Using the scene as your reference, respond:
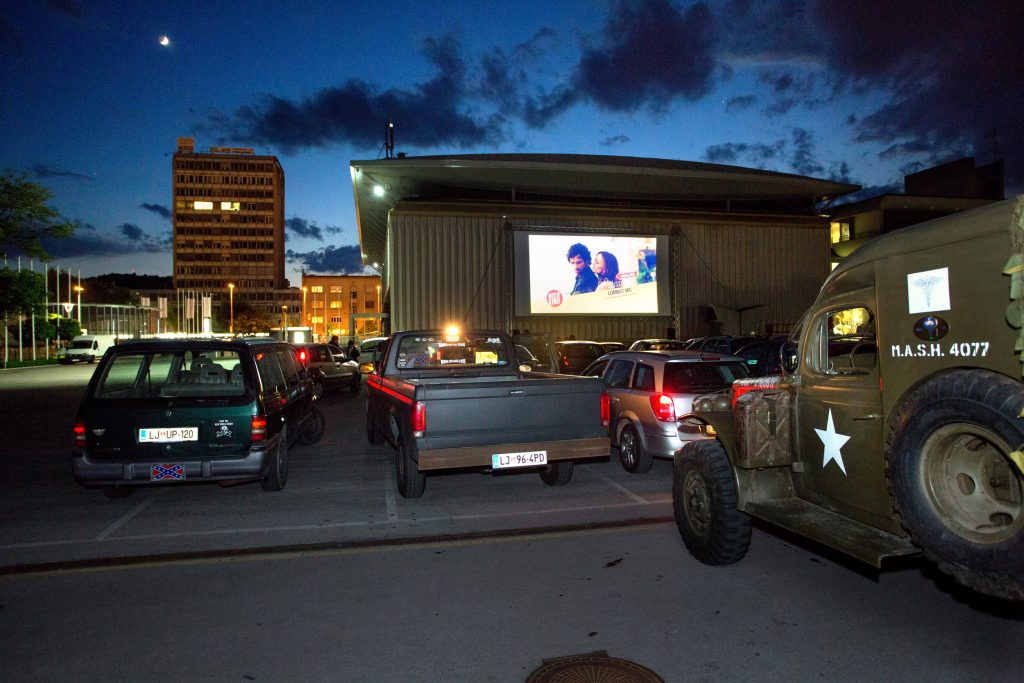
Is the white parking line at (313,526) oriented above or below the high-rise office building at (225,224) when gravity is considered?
below

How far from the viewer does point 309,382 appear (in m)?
10.1

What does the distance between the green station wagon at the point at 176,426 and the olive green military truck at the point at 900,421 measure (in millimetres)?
4614

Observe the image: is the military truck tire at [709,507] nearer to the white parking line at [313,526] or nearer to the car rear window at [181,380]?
the white parking line at [313,526]

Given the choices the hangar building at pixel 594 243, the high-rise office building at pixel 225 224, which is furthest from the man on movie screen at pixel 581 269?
the high-rise office building at pixel 225 224

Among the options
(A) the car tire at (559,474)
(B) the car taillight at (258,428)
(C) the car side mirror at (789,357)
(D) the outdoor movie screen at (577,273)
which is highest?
(D) the outdoor movie screen at (577,273)

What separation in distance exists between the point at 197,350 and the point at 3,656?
13.3 ft

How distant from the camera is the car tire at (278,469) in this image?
745 centimetres

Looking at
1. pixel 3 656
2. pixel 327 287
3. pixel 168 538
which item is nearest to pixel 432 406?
pixel 168 538

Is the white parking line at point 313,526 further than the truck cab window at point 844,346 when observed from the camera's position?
Yes

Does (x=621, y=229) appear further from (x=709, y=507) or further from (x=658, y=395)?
(x=709, y=507)

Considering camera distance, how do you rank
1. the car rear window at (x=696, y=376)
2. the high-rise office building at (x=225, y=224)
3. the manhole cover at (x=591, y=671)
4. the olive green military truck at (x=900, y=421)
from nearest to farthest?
the olive green military truck at (x=900, y=421)
the manhole cover at (x=591, y=671)
the car rear window at (x=696, y=376)
the high-rise office building at (x=225, y=224)

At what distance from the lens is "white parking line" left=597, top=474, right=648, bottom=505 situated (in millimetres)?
7125

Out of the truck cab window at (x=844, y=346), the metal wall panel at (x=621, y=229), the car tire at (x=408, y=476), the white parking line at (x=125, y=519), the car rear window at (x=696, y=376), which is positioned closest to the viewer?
the truck cab window at (x=844, y=346)

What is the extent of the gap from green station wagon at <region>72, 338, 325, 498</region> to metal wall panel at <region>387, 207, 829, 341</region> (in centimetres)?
2068
